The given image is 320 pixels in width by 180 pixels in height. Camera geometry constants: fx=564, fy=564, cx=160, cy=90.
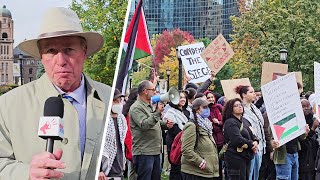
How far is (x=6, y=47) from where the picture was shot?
1.60m

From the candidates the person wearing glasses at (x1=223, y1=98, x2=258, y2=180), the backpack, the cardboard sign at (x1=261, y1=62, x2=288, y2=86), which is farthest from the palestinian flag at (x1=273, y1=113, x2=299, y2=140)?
the cardboard sign at (x1=261, y1=62, x2=288, y2=86)

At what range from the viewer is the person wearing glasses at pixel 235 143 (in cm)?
704

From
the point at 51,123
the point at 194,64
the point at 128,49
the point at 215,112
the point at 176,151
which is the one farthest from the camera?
the point at 194,64

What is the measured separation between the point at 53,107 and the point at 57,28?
24 cm

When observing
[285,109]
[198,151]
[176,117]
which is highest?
[285,109]

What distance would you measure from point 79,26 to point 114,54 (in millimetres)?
171

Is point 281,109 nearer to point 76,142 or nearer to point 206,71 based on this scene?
point 206,71

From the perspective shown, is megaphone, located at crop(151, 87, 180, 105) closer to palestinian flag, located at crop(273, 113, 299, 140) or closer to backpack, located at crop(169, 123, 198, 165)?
backpack, located at crop(169, 123, 198, 165)

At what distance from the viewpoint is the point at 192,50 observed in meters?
13.6

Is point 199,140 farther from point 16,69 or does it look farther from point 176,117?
point 16,69

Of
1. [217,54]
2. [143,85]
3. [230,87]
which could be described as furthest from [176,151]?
[217,54]

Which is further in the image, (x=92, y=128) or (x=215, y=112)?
(x=215, y=112)

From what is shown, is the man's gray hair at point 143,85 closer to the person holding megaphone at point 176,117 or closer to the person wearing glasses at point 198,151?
the person wearing glasses at point 198,151

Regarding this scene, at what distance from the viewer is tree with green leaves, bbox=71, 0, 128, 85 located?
5.22ft
